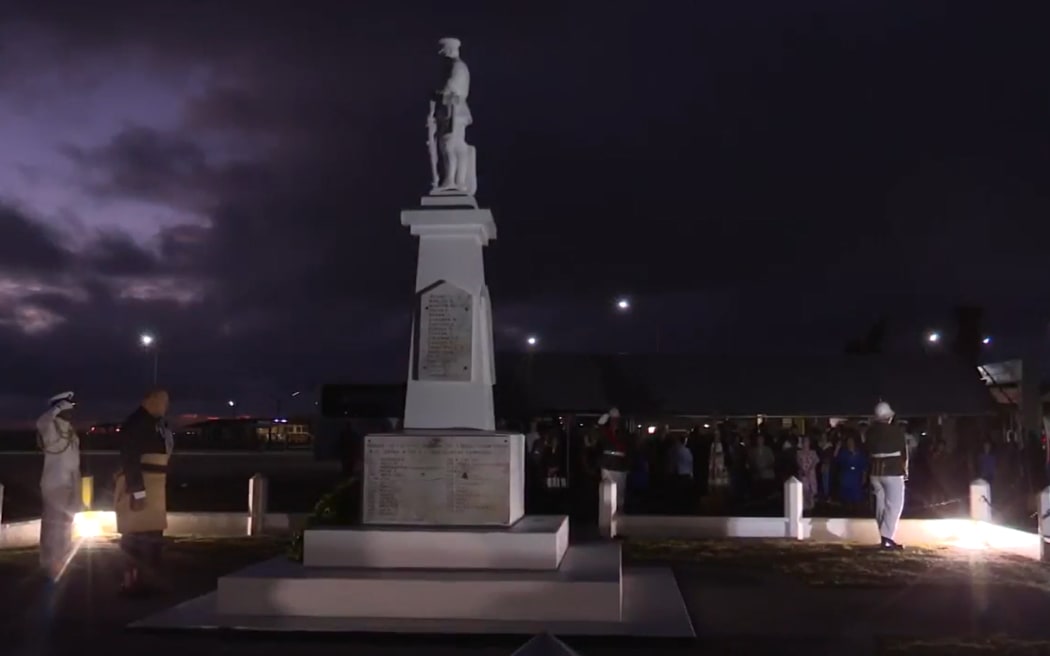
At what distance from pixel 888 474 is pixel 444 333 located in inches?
290

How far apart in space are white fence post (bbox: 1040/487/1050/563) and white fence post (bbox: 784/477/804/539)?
134 inches

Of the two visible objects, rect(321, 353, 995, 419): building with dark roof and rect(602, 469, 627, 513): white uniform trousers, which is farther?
rect(321, 353, 995, 419): building with dark roof

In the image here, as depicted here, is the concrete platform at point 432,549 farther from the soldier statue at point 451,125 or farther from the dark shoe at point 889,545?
the dark shoe at point 889,545

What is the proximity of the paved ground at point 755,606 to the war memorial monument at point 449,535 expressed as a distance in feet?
1.39

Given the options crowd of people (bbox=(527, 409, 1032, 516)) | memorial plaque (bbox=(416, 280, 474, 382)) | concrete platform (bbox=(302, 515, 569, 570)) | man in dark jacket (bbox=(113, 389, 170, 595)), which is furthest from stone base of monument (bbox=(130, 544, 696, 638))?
crowd of people (bbox=(527, 409, 1032, 516))

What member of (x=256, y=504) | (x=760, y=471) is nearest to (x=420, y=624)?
(x=256, y=504)

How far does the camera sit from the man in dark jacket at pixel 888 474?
50.9 ft

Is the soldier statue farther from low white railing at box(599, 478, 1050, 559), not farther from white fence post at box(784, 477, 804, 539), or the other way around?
white fence post at box(784, 477, 804, 539)

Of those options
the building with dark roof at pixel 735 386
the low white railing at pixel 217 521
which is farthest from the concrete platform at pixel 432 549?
the building with dark roof at pixel 735 386

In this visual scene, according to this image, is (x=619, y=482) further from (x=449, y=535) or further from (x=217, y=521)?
(x=449, y=535)

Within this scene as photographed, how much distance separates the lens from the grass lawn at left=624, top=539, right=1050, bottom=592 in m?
12.7

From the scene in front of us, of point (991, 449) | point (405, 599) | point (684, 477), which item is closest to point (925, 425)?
point (991, 449)

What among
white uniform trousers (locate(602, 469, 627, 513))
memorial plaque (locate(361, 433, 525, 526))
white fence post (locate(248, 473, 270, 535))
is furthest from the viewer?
white uniform trousers (locate(602, 469, 627, 513))

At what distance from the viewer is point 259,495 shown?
17406mm
